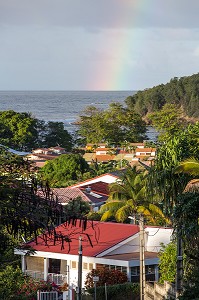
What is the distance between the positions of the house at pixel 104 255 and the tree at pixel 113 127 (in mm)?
67422

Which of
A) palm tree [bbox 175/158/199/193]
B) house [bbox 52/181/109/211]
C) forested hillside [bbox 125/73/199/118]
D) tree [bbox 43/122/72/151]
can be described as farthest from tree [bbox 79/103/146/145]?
forested hillside [bbox 125/73/199/118]

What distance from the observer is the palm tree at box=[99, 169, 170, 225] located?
2816 cm

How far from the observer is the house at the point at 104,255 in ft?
96.5

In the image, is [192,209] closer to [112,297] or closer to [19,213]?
[112,297]

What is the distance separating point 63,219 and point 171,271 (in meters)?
19.9

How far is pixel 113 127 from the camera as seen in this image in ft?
341

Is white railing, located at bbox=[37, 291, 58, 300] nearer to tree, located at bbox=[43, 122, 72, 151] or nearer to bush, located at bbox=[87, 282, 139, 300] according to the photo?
bush, located at bbox=[87, 282, 139, 300]

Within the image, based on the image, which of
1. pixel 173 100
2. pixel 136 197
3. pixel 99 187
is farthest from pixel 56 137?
pixel 173 100

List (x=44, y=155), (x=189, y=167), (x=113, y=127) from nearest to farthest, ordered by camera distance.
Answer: (x=189, y=167) < (x=44, y=155) < (x=113, y=127)

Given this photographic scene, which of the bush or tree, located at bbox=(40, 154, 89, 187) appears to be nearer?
the bush

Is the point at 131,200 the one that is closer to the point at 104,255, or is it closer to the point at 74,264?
the point at 104,255

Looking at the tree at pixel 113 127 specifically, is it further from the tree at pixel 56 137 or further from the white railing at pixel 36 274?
the white railing at pixel 36 274

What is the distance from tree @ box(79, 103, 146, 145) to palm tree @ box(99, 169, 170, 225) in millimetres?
69487

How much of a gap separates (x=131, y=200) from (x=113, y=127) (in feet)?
247
